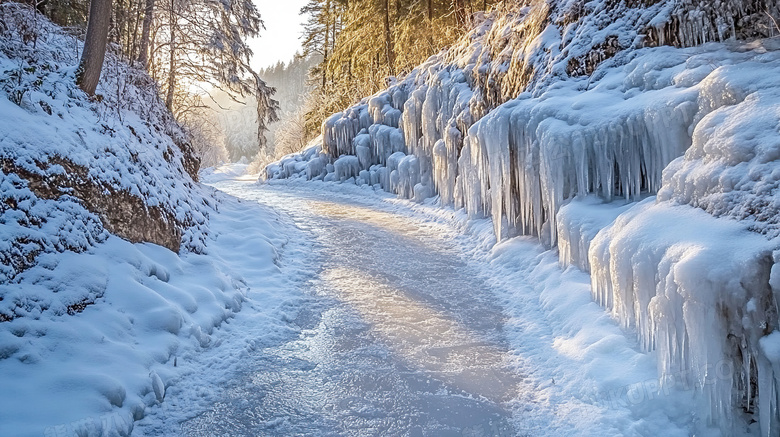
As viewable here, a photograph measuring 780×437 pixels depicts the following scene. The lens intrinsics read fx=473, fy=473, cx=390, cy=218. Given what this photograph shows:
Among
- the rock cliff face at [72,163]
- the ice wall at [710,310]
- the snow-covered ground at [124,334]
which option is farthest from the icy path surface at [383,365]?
the rock cliff face at [72,163]

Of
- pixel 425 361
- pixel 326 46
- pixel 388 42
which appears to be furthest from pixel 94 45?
pixel 326 46

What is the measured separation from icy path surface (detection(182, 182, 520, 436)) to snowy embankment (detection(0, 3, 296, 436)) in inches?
29.7

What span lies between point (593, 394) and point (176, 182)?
7.21 m

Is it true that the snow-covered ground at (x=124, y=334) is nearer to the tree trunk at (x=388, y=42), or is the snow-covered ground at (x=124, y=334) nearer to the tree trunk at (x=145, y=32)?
the tree trunk at (x=145, y=32)

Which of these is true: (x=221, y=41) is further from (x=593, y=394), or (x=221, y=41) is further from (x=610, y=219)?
(x=593, y=394)

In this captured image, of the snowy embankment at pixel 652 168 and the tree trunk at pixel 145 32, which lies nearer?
the snowy embankment at pixel 652 168

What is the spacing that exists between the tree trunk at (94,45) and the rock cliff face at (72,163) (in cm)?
23

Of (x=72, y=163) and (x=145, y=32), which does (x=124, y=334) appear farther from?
(x=145, y=32)

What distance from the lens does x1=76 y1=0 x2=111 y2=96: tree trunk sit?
6727 millimetres

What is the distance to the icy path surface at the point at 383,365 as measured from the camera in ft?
12.0

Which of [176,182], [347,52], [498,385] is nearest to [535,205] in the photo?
[498,385]

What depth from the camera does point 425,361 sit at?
4.59 metres

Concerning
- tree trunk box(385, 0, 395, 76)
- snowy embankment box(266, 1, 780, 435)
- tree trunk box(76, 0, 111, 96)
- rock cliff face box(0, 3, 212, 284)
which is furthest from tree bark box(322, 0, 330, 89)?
tree trunk box(76, 0, 111, 96)

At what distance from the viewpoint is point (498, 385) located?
4.15 m
